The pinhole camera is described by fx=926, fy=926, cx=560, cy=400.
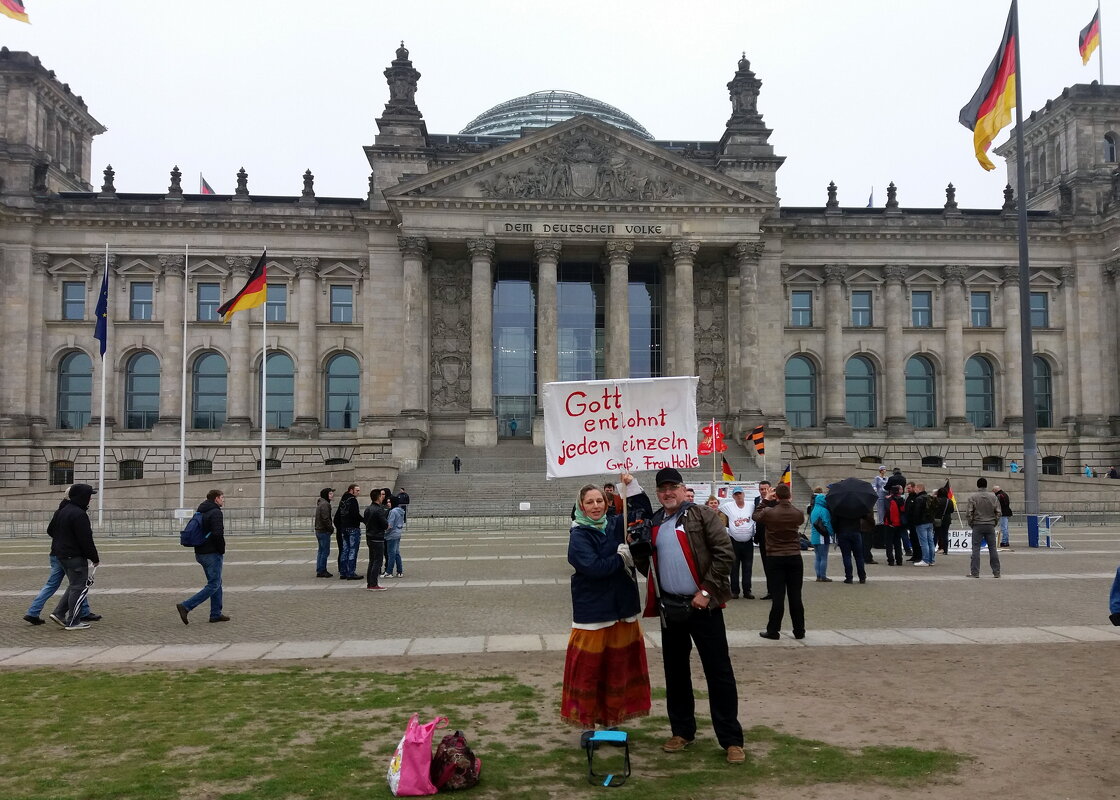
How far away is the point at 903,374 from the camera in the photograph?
6216 cm

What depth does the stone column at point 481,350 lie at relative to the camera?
54.8m

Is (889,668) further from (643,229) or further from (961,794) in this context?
(643,229)

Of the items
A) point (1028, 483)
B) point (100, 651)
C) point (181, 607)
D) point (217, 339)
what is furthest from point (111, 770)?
point (217, 339)

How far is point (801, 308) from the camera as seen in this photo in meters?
62.9

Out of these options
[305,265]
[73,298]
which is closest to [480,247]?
[305,265]

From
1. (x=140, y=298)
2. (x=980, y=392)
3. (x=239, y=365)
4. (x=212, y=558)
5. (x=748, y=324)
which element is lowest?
(x=212, y=558)

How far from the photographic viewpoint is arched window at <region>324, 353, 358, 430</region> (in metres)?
60.3

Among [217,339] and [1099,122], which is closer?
[217,339]

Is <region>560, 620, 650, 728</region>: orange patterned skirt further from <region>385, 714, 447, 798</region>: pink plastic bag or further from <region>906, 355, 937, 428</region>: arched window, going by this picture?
<region>906, 355, 937, 428</region>: arched window

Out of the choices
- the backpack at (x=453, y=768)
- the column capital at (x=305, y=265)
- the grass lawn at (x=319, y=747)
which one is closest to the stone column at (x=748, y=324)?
the column capital at (x=305, y=265)

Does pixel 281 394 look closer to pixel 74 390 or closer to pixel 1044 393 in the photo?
pixel 74 390

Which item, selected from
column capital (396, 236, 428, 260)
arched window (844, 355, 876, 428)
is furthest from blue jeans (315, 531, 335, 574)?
arched window (844, 355, 876, 428)

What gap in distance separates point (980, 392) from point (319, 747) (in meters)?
64.0

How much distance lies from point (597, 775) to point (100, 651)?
8.40 m
